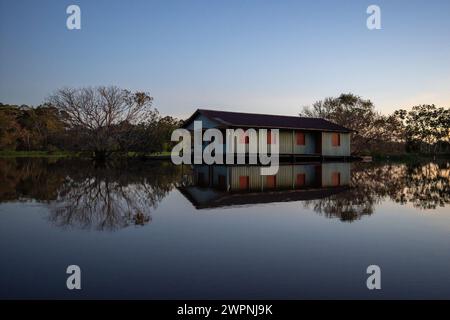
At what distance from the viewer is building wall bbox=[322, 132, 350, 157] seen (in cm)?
2842

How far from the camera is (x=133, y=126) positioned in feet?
98.7

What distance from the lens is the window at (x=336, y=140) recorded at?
2905 centimetres

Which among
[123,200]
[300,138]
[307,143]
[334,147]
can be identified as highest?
[300,138]

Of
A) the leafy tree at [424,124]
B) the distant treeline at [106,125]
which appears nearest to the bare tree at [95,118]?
the distant treeline at [106,125]

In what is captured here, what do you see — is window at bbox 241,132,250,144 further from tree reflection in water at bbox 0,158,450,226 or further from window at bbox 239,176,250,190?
tree reflection in water at bbox 0,158,450,226

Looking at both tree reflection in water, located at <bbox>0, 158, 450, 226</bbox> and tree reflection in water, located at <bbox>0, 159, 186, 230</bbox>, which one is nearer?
tree reflection in water, located at <bbox>0, 159, 186, 230</bbox>

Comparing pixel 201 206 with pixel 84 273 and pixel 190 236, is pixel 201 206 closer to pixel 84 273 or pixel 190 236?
pixel 190 236

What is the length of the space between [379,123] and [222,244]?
42.8m

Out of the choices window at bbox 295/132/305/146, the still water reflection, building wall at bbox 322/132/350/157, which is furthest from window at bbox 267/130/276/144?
the still water reflection

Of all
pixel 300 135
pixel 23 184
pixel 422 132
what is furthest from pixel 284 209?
pixel 422 132

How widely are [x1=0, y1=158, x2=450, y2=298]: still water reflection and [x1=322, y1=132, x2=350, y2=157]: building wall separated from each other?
19538 millimetres

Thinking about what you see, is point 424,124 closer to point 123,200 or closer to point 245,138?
point 245,138

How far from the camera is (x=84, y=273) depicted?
3627 millimetres

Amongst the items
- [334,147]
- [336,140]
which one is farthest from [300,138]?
[336,140]
